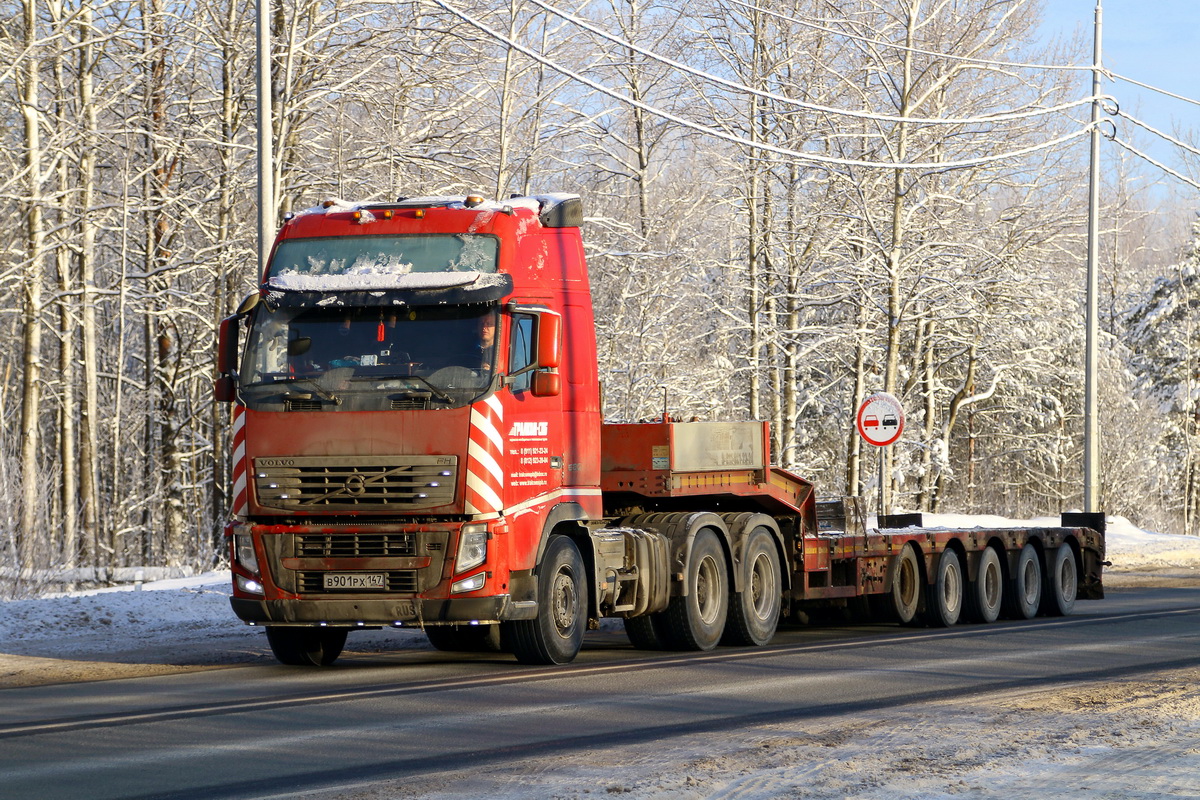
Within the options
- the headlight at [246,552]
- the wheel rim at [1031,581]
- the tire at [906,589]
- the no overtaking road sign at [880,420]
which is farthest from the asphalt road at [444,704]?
the no overtaking road sign at [880,420]

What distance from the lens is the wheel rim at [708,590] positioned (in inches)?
547

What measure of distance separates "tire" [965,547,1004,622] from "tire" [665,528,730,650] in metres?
4.48

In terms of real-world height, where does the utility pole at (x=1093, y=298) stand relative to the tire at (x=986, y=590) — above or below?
above

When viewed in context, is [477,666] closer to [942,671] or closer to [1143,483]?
[942,671]

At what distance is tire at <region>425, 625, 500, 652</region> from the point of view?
559 inches

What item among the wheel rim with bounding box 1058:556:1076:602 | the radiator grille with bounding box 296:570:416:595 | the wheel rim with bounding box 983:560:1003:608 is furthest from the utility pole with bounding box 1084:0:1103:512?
the radiator grille with bounding box 296:570:416:595

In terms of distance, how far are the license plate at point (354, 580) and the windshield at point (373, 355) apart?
1275 millimetres

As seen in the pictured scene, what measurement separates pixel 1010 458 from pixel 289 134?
40408 mm

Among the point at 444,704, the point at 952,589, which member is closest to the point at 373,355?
the point at 444,704

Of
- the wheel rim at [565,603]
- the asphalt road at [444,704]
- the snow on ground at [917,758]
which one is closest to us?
the snow on ground at [917,758]

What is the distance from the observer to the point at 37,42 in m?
25.1

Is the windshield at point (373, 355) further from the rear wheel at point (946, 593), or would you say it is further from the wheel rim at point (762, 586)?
the rear wheel at point (946, 593)

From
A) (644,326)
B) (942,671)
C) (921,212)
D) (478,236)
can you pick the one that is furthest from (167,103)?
(942,671)

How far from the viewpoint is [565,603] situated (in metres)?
12.3
